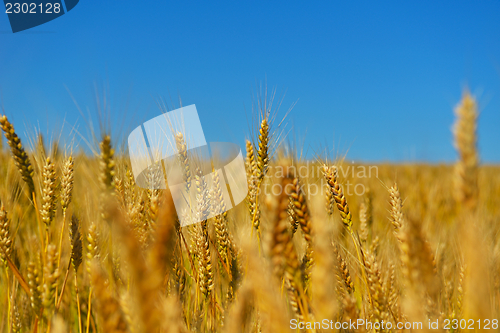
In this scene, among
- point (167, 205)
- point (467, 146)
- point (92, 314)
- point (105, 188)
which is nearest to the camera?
point (167, 205)

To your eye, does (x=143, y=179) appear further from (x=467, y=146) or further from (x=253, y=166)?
(x=467, y=146)

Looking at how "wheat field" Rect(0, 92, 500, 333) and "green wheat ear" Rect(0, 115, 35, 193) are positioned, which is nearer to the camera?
"wheat field" Rect(0, 92, 500, 333)

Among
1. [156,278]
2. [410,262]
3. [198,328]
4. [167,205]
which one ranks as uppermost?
[167,205]

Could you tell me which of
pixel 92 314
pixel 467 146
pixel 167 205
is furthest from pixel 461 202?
pixel 92 314

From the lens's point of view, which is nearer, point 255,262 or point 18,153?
point 255,262

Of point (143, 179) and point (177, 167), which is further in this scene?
point (143, 179)

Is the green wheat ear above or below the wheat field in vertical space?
above

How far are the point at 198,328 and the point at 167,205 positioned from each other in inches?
48.6

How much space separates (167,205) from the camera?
1.84ft

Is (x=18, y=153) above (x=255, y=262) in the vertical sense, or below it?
above

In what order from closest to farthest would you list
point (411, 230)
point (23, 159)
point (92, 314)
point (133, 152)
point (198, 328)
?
point (411, 230)
point (198, 328)
point (23, 159)
point (92, 314)
point (133, 152)

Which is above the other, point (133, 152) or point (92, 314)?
point (133, 152)

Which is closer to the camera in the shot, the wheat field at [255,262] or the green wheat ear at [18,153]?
the wheat field at [255,262]

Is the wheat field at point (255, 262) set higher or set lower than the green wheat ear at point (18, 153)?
lower
